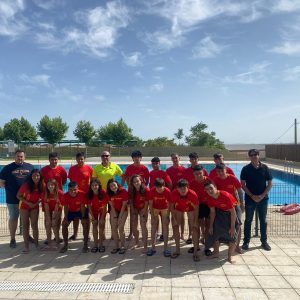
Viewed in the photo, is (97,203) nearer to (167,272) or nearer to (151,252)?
(151,252)

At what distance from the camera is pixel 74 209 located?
6262 mm

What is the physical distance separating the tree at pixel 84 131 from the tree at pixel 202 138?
17877 millimetres

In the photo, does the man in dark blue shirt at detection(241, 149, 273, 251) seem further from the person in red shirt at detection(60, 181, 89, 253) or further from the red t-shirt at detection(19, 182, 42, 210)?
the red t-shirt at detection(19, 182, 42, 210)

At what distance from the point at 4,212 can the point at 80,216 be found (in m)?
4.30

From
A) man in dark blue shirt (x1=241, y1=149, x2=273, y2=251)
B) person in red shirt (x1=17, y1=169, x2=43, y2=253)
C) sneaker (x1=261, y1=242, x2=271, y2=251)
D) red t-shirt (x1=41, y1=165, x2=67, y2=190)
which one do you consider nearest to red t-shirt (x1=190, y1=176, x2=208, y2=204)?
man in dark blue shirt (x1=241, y1=149, x2=273, y2=251)

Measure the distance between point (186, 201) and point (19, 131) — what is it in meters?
46.0

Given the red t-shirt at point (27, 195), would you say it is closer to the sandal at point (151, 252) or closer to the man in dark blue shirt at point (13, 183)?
the man in dark blue shirt at point (13, 183)

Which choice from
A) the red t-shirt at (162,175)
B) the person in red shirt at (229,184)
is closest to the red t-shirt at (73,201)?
the red t-shirt at (162,175)

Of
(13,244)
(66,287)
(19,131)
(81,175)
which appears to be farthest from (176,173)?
(19,131)

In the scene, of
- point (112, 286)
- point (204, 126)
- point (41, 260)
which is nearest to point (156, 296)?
point (112, 286)

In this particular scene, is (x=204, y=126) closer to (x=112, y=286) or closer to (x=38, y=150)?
(x=38, y=150)

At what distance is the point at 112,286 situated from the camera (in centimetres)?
461

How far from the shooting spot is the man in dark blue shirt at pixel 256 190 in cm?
620

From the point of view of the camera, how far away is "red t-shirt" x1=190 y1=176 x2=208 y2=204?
6.00m
